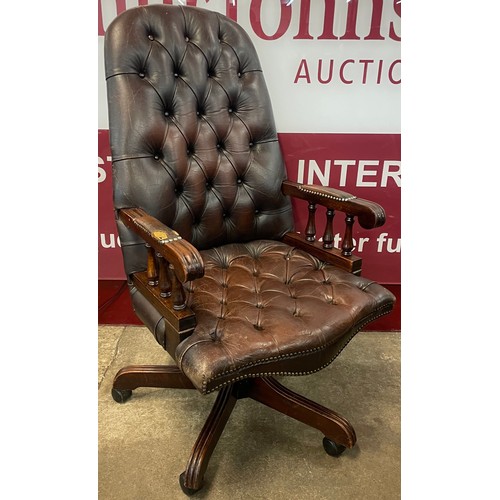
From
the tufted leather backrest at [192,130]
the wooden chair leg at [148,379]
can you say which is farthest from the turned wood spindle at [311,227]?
the wooden chair leg at [148,379]

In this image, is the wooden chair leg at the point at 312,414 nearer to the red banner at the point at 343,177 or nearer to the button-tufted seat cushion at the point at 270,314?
the button-tufted seat cushion at the point at 270,314

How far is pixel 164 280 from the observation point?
3.23 feet

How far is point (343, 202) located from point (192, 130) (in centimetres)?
55

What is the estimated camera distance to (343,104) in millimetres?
1563

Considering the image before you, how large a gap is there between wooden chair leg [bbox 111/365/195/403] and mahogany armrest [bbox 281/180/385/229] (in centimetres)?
74

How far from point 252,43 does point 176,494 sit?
1.46 m

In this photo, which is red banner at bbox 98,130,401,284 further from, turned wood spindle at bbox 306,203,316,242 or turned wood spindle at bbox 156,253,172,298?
turned wood spindle at bbox 156,253,172,298

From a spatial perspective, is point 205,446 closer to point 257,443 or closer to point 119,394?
point 257,443

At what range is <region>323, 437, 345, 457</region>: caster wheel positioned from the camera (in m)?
1.23

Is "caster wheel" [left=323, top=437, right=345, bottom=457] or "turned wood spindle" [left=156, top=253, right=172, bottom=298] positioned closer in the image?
"turned wood spindle" [left=156, top=253, right=172, bottom=298]

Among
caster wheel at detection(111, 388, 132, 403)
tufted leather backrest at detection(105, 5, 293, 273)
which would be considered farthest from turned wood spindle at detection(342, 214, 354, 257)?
caster wheel at detection(111, 388, 132, 403)

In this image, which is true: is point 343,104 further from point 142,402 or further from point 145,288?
point 142,402

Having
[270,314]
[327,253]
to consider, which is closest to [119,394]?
[270,314]
